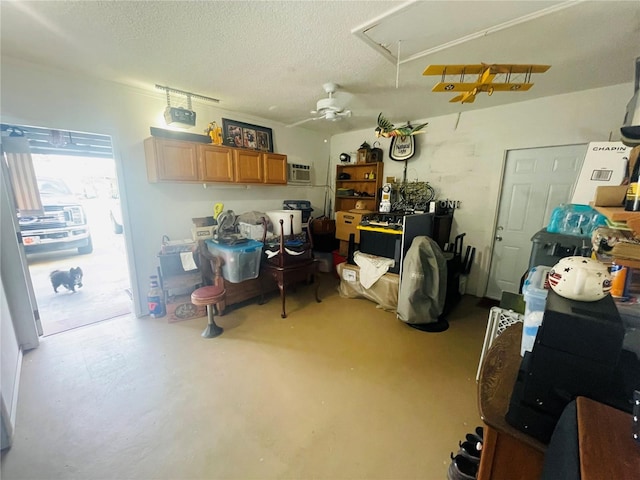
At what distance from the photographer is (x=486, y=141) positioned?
11.1 feet

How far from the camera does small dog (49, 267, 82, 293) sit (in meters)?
3.46

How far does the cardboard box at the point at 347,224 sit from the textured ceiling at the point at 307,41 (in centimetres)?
180

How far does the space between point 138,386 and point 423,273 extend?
9.16ft

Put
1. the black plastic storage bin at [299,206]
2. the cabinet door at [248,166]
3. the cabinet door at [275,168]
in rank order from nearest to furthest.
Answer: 1. the cabinet door at [248,166]
2. the cabinet door at [275,168]
3. the black plastic storage bin at [299,206]

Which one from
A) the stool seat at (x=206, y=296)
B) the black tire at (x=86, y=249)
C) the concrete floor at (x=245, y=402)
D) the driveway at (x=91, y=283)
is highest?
the stool seat at (x=206, y=296)

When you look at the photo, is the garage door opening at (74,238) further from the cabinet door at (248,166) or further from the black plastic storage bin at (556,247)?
the black plastic storage bin at (556,247)

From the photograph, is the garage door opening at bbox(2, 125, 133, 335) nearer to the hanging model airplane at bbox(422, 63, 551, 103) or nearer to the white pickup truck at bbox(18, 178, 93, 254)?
the white pickup truck at bbox(18, 178, 93, 254)

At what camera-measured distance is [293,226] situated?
3750 mm

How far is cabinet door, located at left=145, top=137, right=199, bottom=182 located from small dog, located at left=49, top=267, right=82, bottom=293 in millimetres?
2075

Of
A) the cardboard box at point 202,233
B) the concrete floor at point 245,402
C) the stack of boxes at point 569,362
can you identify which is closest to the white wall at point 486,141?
the concrete floor at point 245,402

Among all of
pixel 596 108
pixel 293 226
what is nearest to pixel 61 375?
pixel 293 226

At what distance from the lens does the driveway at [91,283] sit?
2998 millimetres

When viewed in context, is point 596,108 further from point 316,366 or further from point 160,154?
point 160,154

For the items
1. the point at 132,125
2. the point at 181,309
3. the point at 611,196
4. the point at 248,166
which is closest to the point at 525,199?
the point at 611,196
